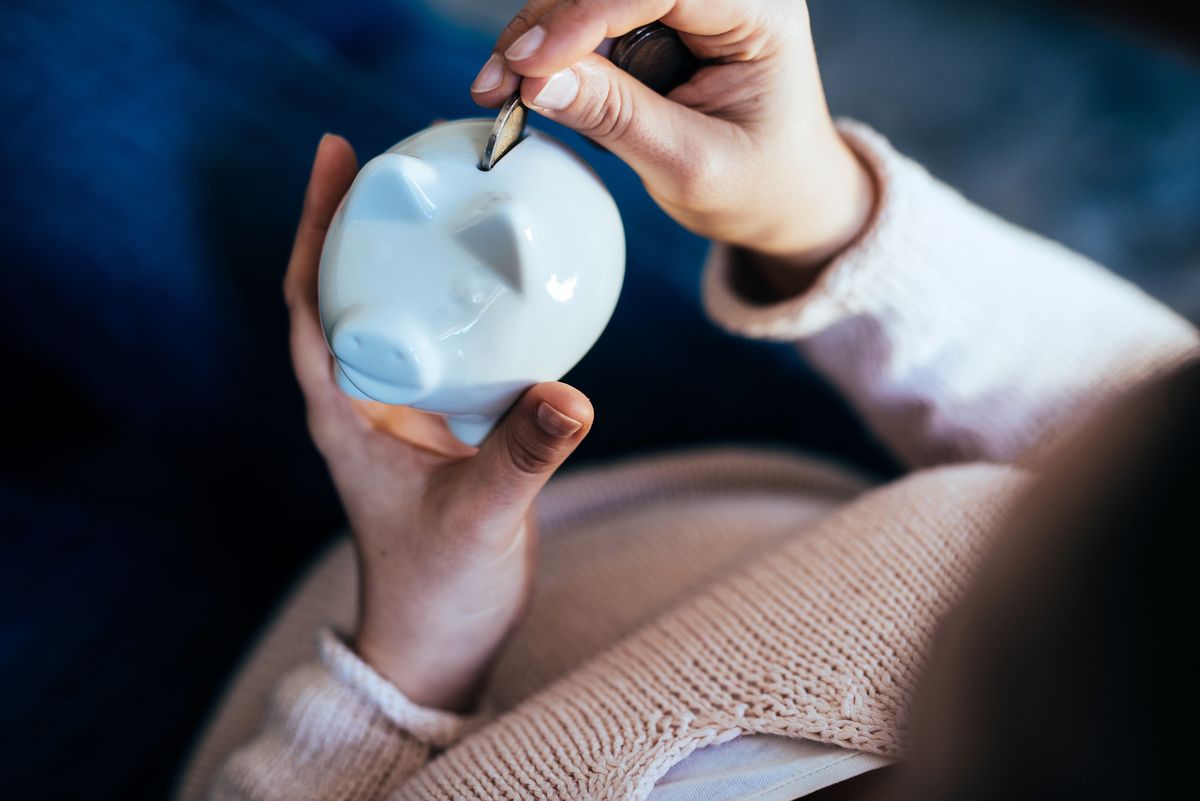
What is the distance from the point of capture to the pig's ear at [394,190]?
12.2 inches

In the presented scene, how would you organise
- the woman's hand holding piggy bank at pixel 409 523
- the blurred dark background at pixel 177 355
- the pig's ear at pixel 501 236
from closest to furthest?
the pig's ear at pixel 501 236 → the woman's hand holding piggy bank at pixel 409 523 → the blurred dark background at pixel 177 355

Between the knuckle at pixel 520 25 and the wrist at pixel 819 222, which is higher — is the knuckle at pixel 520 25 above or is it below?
above

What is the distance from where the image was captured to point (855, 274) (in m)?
0.49

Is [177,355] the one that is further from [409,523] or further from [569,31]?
[569,31]

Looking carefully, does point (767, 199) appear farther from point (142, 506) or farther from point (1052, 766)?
point (142, 506)

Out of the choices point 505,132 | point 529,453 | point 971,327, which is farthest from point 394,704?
point 971,327

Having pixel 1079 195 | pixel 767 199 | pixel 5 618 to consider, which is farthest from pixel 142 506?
pixel 1079 195

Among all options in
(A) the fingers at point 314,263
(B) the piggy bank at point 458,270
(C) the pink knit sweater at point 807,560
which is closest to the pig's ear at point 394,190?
(B) the piggy bank at point 458,270

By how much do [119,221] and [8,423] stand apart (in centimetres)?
18

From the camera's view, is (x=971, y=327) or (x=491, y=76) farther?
(x=971, y=327)

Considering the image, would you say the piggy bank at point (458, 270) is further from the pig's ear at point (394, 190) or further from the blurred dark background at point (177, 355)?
the blurred dark background at point (177, 355)

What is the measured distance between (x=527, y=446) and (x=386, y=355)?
0.07 meters

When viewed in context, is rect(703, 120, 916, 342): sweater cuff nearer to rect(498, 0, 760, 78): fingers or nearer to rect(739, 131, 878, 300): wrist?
rect(739, 131, 878, 300): wrist

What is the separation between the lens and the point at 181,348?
604 mm
